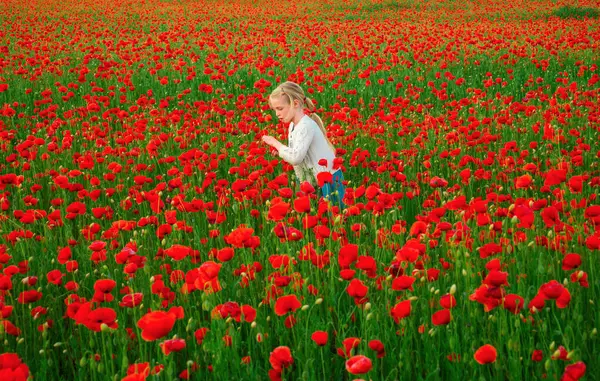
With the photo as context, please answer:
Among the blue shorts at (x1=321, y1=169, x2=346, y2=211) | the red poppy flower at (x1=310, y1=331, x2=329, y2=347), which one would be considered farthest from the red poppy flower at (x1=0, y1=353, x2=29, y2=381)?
the blue shorts at (x1=321, y1=169, x2=346, y2=211)

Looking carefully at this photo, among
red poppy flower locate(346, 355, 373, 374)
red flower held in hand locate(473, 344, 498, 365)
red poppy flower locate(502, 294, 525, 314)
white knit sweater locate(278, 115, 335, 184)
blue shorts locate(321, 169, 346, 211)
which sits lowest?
blue shorts locate(321, 169, 346, 211)

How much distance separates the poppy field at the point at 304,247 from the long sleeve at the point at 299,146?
0.83 ft

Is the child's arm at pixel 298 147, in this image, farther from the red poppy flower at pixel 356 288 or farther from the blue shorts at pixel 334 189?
the red poppy flower at pixel 356 288

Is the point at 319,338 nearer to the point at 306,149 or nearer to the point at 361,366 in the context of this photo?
the point at 361,366

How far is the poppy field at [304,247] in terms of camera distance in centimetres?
214

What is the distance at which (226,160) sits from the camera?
18.3 feet

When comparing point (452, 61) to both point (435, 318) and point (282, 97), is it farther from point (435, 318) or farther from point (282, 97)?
point (435, 318)

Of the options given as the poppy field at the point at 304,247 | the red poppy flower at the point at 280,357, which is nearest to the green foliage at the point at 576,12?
the poppy field at the point at 304,247

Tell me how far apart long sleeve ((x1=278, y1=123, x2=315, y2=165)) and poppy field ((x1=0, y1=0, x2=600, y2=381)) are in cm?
25

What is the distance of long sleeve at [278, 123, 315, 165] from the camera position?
4711 mm

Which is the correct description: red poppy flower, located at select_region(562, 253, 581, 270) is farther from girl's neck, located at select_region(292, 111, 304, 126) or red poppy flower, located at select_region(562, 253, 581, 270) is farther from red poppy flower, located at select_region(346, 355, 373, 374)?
girl's neck, located at select_region(292, 111, 304, 126)

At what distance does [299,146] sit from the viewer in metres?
4.81

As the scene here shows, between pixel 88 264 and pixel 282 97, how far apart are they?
227 cm

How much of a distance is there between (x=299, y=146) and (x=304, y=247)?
7.37 feet
